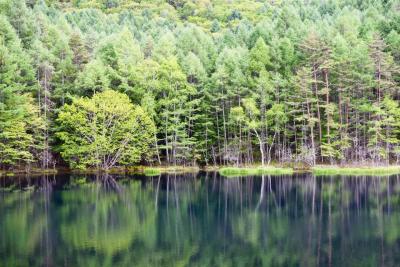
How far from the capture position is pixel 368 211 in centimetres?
2788

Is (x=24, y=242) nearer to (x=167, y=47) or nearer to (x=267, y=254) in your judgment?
(x=267, y=254)

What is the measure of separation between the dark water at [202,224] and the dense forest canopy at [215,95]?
1477 centimetres

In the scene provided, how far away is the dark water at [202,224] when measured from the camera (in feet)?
59.0

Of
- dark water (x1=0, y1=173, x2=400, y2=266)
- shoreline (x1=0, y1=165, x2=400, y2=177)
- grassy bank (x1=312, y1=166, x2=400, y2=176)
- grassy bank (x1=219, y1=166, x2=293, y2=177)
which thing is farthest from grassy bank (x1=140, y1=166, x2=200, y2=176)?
grassy bank (x1=312, y1=166, x2=400, y2=176)

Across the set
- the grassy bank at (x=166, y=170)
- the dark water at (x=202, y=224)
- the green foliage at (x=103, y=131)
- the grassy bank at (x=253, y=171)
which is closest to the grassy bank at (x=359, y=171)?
the grassy bank at (x=253, y=171)

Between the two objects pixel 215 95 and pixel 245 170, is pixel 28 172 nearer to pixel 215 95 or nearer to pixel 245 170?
pixel 245 170

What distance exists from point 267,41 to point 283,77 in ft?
27.2

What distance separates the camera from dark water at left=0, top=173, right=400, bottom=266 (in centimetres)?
1797

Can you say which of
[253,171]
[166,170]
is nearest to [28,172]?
[166,170]

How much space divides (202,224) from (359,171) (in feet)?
100

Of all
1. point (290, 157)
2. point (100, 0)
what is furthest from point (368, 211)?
point (100, 0)

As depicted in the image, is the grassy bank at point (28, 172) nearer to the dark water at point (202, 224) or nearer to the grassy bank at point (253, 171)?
the dark water at point (202, 224)

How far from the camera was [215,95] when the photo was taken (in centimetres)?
6381

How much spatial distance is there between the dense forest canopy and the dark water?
14.8 metres
